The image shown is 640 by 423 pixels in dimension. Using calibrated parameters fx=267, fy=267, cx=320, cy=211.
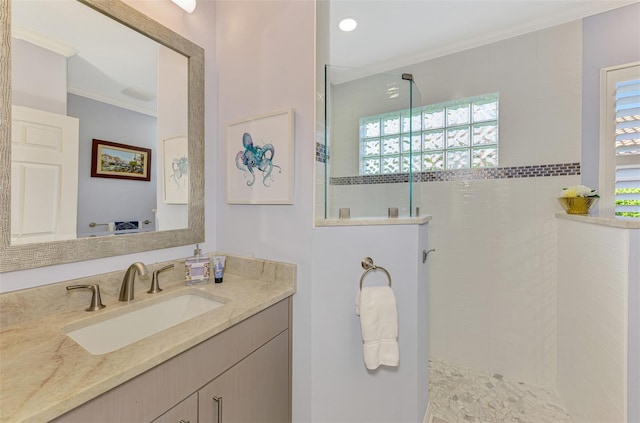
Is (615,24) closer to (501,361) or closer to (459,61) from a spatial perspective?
(459,61)

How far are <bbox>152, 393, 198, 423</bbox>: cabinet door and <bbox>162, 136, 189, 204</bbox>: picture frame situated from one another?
0.89m

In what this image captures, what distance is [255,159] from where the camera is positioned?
4.63ft

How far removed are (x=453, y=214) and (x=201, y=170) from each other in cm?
190

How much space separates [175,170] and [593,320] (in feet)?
7.76

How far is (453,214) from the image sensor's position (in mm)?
2184

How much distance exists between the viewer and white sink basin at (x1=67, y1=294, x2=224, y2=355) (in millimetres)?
939

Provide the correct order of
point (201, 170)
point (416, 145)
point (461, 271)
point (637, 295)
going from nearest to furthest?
1. point (637, 295)
2. point (201, 170)
3. point (416, 145)
4. point (461, 271)

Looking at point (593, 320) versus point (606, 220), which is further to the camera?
point (593, 320)

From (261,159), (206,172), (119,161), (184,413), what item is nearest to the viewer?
(184,413)

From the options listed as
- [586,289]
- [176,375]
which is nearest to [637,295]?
[586,289]

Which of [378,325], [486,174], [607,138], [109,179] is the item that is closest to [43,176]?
[109,179]

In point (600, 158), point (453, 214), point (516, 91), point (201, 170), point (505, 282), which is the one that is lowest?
point (505, 282)

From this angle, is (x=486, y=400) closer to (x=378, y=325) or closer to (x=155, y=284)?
(x=378, y=325)

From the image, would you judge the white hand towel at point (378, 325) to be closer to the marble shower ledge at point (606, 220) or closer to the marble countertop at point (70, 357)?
the marble countertop at point (70, 357)
